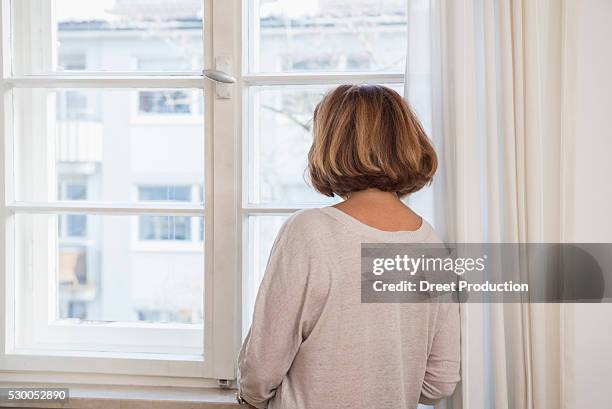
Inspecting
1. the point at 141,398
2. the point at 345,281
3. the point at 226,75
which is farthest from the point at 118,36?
the point at 345,281

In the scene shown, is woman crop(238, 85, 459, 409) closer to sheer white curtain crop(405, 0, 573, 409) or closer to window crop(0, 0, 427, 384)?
sheer white curtain crop(405, 0, 573, 409)

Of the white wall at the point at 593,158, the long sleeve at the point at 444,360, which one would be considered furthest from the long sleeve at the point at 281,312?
the white wall at the point at 593,158

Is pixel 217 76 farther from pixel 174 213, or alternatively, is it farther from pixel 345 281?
pixel 345 281

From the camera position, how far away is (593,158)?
4.91 feet

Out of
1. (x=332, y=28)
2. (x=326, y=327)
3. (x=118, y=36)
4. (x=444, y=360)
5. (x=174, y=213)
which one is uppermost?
(x=118, y=36)

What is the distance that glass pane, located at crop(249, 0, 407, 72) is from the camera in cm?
180

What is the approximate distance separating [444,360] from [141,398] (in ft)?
2.57

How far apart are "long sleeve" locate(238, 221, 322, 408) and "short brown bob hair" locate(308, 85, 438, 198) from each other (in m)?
0.15

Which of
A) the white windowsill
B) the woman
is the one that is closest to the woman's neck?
the woman

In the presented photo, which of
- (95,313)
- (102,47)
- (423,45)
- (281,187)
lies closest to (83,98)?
(102,47)

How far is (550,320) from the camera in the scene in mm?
A: 1496

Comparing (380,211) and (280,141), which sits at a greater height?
(280,141)

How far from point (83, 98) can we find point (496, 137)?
2.61 metres

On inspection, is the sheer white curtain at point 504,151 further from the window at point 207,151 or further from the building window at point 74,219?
the building window at point 74,219
